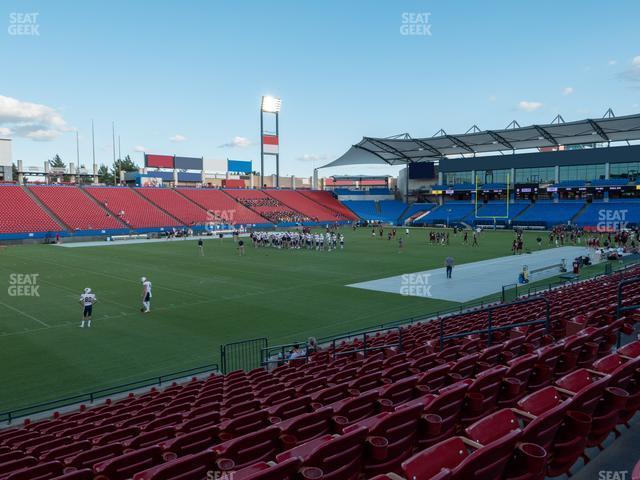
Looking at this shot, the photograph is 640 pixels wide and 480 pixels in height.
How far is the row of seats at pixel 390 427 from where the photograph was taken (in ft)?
10.4

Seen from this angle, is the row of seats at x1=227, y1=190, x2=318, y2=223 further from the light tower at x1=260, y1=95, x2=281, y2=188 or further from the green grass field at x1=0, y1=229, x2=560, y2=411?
the green grass field at x1=0, y1=229, x2=560, y2=411

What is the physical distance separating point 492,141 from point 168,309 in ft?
213

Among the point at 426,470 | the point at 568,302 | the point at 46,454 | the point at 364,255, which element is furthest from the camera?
the point at 364,255

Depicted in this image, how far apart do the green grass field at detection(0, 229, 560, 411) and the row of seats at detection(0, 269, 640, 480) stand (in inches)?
203

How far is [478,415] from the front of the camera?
4.69 metres

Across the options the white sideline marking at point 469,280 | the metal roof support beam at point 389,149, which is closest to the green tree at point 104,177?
the metal roof support beam at point 389,149

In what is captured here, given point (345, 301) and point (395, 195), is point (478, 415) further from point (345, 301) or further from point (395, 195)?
point (395, 195)

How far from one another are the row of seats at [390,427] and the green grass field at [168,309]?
5.16 m

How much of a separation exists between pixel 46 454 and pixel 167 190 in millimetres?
71508

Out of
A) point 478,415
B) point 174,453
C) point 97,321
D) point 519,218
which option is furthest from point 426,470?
point 519,218

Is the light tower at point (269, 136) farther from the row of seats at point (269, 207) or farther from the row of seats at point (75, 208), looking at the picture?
the row of seats at point (75, 208)

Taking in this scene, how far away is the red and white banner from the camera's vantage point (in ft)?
274

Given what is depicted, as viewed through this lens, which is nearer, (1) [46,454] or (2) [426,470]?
(2) [426,470]

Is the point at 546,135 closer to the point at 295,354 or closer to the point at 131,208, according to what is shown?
the point at 131,208
